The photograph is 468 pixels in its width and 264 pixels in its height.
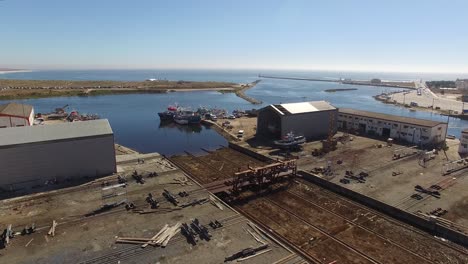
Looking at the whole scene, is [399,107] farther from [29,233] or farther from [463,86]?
[29,233]

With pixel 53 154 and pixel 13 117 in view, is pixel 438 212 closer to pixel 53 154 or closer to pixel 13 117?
pixel 53 154

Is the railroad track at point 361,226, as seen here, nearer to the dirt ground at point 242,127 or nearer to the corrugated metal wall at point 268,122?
the corrugated metal wall at point 268,122

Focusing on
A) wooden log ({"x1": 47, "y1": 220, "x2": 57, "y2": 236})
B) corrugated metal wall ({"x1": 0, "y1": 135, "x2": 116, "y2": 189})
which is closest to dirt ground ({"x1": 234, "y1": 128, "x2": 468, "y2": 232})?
corrugated metal wall ({"x1": 0, "y1": 135, "x2": 116, "y2": 189})

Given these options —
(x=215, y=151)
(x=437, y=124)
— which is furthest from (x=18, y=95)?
(x=437, y=124)

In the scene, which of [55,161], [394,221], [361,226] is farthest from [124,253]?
[394,221]

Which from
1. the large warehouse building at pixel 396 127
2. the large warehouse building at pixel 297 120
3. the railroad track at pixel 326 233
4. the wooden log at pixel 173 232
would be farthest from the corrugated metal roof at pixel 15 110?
the large warehouse building at pixel 396 127
